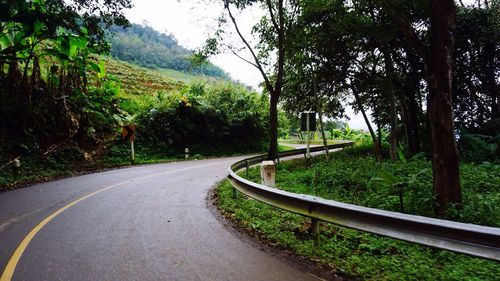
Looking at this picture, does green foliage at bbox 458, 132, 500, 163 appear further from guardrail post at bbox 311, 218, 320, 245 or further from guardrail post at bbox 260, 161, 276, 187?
guardrail post at bbox 311, 218, 320, 245

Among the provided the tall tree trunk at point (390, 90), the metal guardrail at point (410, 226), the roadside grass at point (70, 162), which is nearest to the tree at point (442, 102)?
the metal guardrail at point (410, 226)

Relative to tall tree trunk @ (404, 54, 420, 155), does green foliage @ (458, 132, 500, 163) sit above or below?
below

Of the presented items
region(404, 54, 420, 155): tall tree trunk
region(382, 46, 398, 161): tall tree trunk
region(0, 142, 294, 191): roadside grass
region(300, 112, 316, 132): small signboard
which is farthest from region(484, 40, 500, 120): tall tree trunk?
region(0, 142, 294, 191): roadside grass

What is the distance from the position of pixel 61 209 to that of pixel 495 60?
21194mm

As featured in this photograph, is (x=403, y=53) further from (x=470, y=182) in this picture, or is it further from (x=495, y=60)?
(x=470, y=182)

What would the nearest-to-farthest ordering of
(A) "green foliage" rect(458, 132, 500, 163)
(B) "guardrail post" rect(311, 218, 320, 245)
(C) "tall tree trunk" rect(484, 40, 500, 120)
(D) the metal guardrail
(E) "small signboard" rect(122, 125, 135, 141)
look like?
(D) the metal guardrail < (B) "guardrail post" rect(311, 218, 320, 245) < (A) "green foliage" rect(458, 132, 500, 163) < (C) "tall tree trunk" rect(484, 40, 500, 120) < (E) "small signboard" rect(122, 125, 135, 141)

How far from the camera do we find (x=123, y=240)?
243 inches

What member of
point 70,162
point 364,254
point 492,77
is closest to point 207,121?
point 70,162

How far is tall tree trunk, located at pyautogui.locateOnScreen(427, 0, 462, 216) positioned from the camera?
6879 mm

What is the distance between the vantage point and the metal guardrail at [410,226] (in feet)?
11.5

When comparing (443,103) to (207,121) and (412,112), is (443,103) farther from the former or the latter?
(207,121)

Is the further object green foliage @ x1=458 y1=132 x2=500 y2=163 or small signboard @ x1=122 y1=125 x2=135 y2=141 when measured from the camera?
small signboard @ x1=122 y1=125 x2=135 y2=141

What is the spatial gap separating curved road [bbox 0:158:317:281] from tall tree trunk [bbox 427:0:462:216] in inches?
157

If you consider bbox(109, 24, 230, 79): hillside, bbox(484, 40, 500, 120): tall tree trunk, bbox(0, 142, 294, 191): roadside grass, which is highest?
bbox(109, 24, 230, 79): hillside
